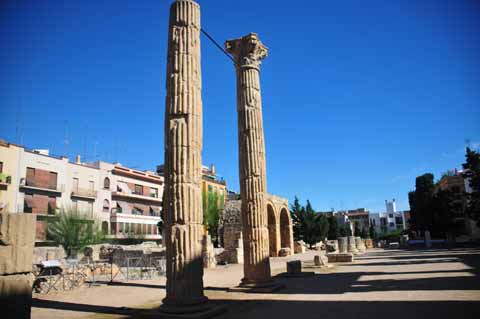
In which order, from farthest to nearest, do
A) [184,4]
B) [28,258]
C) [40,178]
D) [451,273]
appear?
[40,178], [451,273], [184,4], [28,258]

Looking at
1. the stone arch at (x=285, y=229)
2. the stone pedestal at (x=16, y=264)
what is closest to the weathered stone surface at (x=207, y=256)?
the stone arch at (x=285, y=229)

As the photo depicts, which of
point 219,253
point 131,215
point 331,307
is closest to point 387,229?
point 131,215

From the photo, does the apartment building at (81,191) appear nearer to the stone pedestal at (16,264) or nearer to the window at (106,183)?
the window at (106,183)

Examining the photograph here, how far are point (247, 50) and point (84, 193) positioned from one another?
3108cm

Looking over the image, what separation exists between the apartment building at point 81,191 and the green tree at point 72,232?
1.79 m

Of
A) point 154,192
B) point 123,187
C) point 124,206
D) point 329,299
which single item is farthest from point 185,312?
point 154,192

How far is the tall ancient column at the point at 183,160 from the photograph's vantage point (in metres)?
7.53

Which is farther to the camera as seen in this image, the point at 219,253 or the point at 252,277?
the point at 219,253

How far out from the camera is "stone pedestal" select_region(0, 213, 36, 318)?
186 inches

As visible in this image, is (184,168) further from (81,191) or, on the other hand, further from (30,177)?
(81,191)

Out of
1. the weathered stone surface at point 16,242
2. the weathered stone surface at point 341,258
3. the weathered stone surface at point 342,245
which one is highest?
the weathered stone surface at point 16,242

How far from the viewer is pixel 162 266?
1869 centimetres

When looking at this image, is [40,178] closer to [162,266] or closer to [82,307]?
[162,266]

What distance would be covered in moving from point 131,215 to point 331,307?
37699mm
